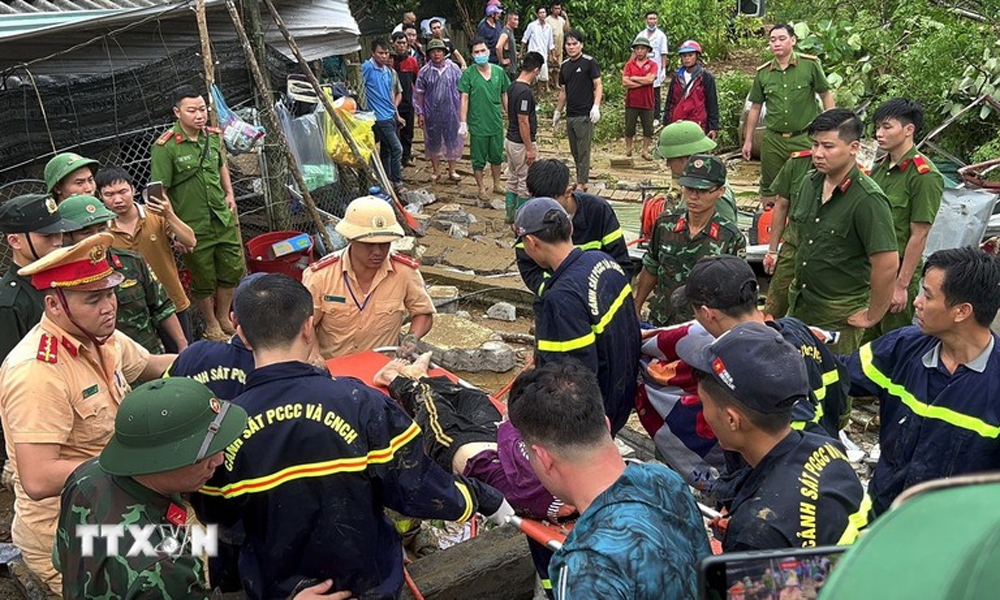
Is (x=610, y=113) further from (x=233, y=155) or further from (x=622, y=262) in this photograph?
(x=622, y=262)

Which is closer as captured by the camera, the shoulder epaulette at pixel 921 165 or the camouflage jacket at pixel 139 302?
the camouflage jacket at pixel 139 302

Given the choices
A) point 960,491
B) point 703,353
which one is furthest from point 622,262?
point 960,491

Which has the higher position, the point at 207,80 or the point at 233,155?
the point at 207,80

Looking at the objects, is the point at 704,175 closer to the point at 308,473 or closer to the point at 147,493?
the point at 308,473

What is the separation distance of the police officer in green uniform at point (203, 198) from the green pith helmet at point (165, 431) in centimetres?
424

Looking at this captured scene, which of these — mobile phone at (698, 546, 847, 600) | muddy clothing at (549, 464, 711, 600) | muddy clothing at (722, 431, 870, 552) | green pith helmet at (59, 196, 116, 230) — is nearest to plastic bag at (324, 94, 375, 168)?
green pith helmet at (59, 196, 116, 230)

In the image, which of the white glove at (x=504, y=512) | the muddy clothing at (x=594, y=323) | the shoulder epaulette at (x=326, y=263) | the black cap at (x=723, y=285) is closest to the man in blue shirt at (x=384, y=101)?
the shoulder epaulette at (x=326, y=263)

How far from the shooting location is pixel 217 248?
260 inches

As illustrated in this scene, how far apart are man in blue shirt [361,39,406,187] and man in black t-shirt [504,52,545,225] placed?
1781 mm

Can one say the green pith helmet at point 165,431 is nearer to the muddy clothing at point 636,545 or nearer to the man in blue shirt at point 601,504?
the man in blue shirt at point 601,504

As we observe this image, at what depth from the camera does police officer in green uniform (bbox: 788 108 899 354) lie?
4738 mm

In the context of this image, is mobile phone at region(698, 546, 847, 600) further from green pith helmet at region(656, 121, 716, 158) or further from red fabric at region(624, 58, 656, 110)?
red fabric at region(624, 58, 656, 110)

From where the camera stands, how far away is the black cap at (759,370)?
7.88 feet

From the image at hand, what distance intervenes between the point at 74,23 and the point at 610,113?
415 inches
